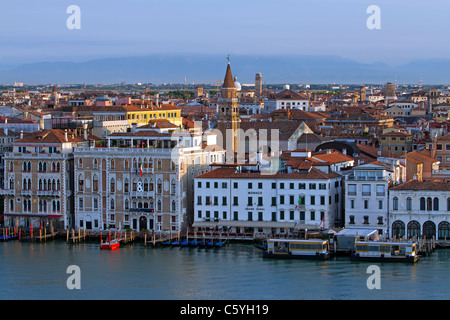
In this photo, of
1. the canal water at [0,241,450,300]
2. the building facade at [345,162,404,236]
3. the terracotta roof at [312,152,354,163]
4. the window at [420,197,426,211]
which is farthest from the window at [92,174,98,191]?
the window at [420,197,426,211]

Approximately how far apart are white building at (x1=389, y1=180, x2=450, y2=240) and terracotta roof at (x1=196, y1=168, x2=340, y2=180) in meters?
2.12

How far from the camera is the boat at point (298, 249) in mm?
28188

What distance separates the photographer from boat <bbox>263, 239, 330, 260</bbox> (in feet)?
92.5

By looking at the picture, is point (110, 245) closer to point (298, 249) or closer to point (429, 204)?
point (298, 249)

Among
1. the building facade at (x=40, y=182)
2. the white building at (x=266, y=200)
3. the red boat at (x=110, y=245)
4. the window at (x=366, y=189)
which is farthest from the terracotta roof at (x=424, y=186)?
the building facade at (x=40, y=182)

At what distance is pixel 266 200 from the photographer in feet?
101

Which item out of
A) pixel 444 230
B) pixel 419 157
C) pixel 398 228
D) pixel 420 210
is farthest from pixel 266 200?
pixel 419 157

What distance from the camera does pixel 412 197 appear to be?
2948 centimetres

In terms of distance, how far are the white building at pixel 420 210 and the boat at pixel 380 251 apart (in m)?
1.57

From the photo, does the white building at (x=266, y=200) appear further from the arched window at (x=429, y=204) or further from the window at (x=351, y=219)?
the arched window at (x=429, y=204)

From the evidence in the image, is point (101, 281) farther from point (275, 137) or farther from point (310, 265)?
point (275, 137)
